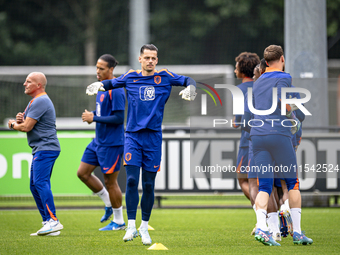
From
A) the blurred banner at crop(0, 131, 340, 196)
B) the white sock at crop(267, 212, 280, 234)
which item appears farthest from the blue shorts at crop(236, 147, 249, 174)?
the blurred banner at crop(0, 131, 340, 196)

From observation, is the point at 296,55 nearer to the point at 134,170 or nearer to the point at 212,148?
the point at 212,148

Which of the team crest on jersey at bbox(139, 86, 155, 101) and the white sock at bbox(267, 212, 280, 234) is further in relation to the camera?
the white sock at bbox(267, 212, 280, 234)

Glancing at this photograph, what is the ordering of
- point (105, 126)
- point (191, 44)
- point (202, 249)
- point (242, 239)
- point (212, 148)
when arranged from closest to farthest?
1. point (202, 249)
2. point (242, 239)
3. point (105, 126)
4. point (212, 148)
5. point (191, 44)

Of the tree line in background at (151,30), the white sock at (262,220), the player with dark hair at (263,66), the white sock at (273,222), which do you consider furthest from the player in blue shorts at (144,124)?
the tree line in background at (151,30)

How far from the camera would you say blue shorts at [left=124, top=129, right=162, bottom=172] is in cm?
570

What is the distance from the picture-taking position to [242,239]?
243 inches

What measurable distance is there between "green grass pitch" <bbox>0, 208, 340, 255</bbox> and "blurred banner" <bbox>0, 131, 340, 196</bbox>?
0.45m

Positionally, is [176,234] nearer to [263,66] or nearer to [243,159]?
[243,159]

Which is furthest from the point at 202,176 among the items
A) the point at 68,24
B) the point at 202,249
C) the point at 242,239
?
the point at 68,24

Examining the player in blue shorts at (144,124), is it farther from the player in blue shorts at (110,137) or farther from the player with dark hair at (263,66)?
the player in blue shorts at (110,137)

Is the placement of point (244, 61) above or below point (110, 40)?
below

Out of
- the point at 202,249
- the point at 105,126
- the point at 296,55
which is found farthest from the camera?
the point at 296,55

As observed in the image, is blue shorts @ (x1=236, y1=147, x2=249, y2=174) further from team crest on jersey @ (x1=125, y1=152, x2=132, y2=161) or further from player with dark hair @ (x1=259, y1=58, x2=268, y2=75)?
team crest on jersey @ (x1=125, y1=152, x2=132, y2=161)

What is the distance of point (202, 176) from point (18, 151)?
326 centimetres
